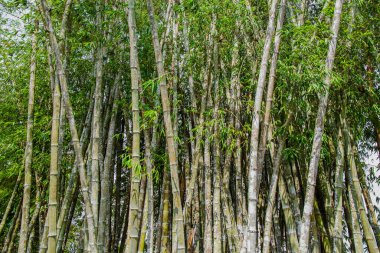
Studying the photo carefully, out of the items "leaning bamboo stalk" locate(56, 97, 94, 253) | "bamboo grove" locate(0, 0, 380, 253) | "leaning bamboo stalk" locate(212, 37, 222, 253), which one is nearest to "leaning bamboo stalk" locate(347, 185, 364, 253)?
"bamboo grove" locate(0, 0, 380, 253)

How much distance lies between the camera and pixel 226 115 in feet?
14.7

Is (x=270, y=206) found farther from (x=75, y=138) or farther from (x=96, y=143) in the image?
(x=75, y=138)

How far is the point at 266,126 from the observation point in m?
3.46

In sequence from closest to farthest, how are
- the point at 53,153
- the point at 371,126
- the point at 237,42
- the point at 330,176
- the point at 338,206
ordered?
the point at 53,153
the point at 338,206
the point at 237,42
the point at 330,176
the point at 371,126

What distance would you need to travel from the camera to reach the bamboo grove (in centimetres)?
341

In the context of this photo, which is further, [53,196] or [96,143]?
[96,143]

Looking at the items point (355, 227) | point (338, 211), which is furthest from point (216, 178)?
point (355, 227)

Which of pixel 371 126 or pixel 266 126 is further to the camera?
pixel 371 126

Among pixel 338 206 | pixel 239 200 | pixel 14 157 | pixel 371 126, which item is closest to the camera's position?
pixel 338 206

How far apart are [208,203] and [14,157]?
11.8ft

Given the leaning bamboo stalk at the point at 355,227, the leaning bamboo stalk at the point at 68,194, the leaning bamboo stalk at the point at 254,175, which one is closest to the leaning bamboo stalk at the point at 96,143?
the leaning bamboo stalk at the point at 68,194

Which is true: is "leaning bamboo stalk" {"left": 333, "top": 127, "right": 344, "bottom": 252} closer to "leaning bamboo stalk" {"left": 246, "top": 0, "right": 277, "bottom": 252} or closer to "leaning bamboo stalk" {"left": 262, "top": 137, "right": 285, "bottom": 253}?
"leaning bamboo stalk" {"left": 262, "top": 137, "right": 285, "bottom": 253}

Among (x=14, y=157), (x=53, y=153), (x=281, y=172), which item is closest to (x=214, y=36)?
(x=281, y=172)

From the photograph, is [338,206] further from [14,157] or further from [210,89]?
[14,157]
